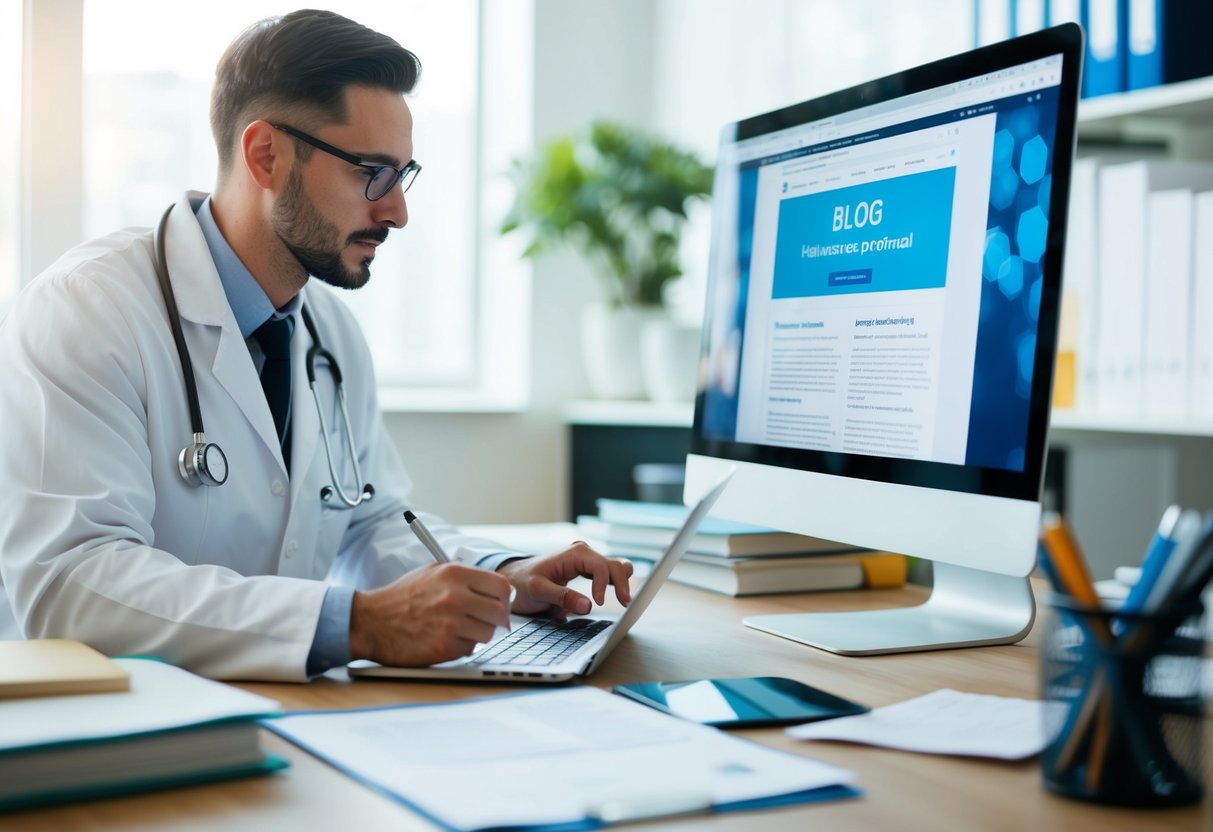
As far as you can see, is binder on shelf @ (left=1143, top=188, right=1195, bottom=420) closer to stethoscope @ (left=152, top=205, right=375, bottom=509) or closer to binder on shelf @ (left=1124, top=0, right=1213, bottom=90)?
binder on shelf @ (left=1124, top=0, right=1213, bottom=90)

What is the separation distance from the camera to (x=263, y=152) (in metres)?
1.53

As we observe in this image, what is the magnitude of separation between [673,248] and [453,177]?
68cm

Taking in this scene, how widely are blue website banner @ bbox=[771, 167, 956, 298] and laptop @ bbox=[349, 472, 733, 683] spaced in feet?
1.06

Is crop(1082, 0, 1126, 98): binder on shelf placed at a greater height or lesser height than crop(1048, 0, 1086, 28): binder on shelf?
lesser

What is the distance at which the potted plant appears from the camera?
9.80 ft

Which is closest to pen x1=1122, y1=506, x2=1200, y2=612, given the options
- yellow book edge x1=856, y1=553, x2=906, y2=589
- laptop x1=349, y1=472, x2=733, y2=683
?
laptop x1=349, y1=472, x2=733, y2=683

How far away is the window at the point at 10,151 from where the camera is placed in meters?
2.56

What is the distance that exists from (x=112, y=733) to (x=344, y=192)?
1.00 metres

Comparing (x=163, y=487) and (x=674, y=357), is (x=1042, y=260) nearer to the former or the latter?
(x=163, y=487)

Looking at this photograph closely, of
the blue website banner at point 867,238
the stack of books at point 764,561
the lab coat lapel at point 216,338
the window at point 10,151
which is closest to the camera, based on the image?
the blue website banner at point 867,238

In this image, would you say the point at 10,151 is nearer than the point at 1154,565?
No

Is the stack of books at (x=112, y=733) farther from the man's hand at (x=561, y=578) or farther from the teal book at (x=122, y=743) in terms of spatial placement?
the man's hand at (x=561, y=578)

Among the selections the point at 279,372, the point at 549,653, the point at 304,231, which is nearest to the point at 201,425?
the point at 279,372

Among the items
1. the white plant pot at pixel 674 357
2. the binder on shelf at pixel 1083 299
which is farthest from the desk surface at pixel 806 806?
the white plant pot at pixel 674 357
